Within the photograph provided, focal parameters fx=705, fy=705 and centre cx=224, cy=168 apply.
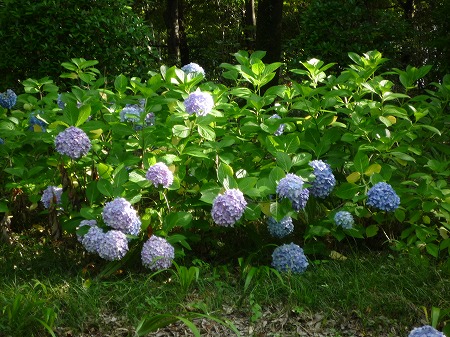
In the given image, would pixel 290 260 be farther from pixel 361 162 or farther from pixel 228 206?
pixel 361 162

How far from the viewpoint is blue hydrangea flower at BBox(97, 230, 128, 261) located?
3613mm

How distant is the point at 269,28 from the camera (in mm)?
9023

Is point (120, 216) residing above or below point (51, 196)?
above

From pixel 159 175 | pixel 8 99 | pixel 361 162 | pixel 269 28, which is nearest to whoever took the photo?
pixel 159 175

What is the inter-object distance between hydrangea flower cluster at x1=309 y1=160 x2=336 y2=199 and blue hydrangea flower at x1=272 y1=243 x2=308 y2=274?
33 cm

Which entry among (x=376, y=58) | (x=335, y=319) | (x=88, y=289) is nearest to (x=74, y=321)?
(x=88, y=289)

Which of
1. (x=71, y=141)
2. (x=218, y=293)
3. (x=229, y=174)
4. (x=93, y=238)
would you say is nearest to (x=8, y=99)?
(x=71, y=141)

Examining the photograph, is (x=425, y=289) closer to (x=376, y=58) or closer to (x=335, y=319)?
(x=335, y=319)

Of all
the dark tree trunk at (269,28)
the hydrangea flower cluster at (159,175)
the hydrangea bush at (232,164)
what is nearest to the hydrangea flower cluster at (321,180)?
the hydrangea bush at (232,164)

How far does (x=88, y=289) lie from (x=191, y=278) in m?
0.54

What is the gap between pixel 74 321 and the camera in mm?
3270

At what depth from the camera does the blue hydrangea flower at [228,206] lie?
11.6 ft

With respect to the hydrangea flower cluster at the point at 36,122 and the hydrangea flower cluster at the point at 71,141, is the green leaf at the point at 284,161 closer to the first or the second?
the hydrangea flower cluster at the point at 71,141

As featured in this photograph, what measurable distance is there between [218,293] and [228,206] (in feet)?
1.43
